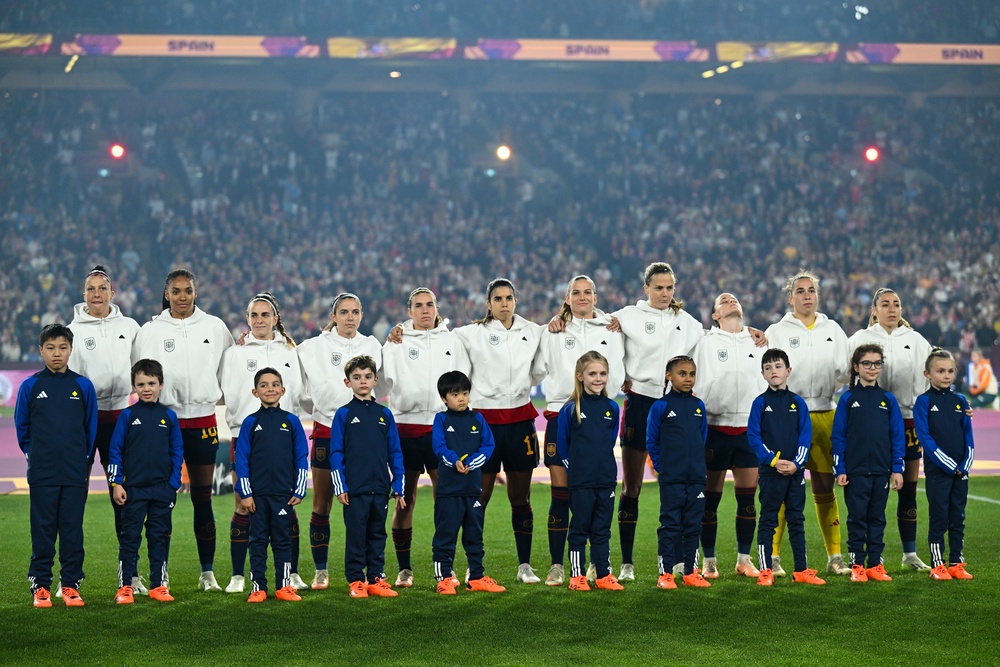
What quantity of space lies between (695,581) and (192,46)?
2786 cm

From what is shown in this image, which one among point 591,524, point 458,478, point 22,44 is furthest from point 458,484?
point 22,44

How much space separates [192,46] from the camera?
3147 centimetres

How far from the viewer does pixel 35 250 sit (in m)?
29.0

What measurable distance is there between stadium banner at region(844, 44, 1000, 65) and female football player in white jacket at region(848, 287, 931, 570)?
27872 mm

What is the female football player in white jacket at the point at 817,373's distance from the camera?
806 cm

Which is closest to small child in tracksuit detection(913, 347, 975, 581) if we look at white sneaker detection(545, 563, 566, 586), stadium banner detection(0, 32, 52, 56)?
white sneaker detection(545, 563, 566, 586)

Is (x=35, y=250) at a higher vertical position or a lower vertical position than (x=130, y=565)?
higher

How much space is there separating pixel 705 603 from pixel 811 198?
28.4 m

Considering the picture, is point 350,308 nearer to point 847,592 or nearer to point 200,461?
point 200,461

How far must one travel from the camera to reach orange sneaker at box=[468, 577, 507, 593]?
7332 millimetres

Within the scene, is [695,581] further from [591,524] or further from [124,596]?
[124,596]

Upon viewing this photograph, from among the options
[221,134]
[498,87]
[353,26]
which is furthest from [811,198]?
[221,134]

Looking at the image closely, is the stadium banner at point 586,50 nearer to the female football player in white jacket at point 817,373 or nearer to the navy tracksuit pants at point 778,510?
the female football player in white jacket at point 817,373

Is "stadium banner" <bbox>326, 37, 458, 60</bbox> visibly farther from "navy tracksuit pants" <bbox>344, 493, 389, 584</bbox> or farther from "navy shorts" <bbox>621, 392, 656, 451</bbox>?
"navy tracksuit pants" <bbox>344, 493, 389, 584</bbox>
